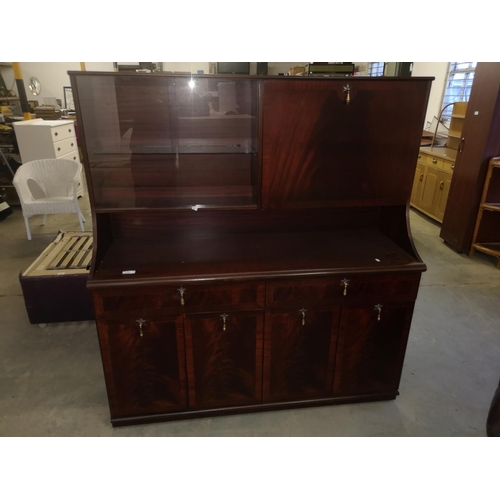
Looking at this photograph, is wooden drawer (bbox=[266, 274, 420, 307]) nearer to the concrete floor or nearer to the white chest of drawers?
the concrete floor

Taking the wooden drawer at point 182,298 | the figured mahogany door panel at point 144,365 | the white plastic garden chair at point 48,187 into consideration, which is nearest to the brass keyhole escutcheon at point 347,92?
the wooden drawer at point 182,298

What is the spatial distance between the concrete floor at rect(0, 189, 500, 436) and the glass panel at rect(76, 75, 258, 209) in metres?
1.09

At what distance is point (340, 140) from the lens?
1770 mm

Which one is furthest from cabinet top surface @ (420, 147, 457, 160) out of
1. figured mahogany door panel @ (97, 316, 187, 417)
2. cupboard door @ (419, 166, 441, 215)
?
figured mahogany door panel @ (97, 316, 187, 417)

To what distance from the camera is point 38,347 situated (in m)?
2.48

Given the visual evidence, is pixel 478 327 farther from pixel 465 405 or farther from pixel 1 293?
pixel 1 293

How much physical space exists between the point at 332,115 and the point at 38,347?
2254 mm

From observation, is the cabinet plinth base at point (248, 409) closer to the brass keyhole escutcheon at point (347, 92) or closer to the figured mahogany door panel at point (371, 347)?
the figured mahogany door panel at point (371, 347)

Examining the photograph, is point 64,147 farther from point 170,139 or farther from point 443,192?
point 443,192

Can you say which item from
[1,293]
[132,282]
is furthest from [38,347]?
[132,282]

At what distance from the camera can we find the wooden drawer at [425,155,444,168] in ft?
14.3

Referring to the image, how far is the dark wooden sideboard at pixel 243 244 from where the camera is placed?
1.68 m

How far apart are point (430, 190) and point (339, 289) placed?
136 inches

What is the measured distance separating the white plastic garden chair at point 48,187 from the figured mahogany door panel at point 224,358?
8.91 feet
